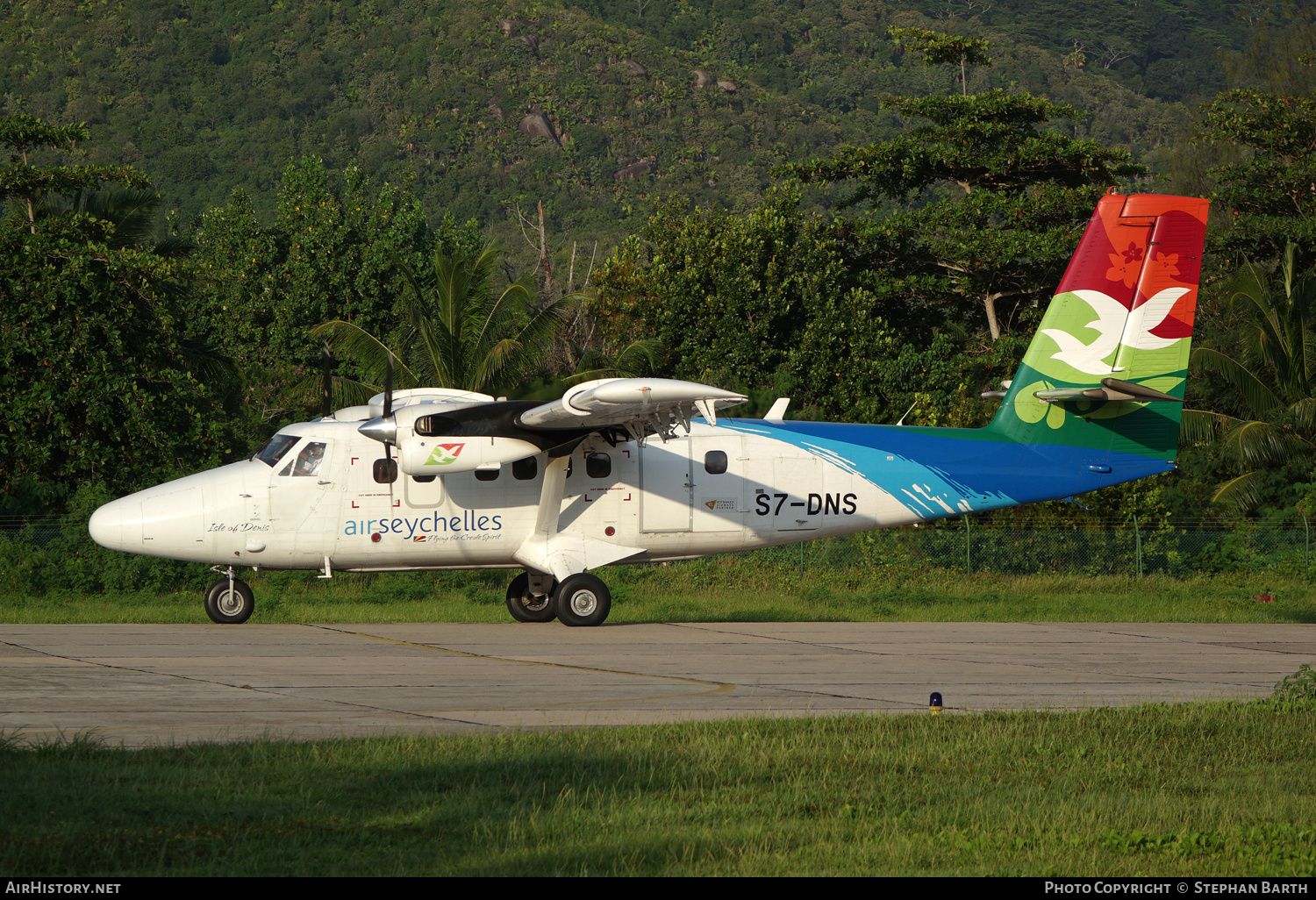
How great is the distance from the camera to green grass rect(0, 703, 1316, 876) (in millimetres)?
6027

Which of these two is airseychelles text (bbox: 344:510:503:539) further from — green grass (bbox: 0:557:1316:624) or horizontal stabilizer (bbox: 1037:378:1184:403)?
horizontal stabilizer (bbox: 1037:378:1184:403)

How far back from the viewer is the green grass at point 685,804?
6.03 meters

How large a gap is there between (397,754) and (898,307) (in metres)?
31.7

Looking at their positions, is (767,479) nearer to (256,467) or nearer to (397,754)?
(256,467)

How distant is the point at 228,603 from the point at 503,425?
16.0 ft

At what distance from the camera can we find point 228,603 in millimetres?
17891

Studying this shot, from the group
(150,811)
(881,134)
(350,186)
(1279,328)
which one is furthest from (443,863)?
(881,134)

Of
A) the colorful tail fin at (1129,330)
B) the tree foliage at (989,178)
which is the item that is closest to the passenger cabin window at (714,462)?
the colorful tail fin at (1129,330)

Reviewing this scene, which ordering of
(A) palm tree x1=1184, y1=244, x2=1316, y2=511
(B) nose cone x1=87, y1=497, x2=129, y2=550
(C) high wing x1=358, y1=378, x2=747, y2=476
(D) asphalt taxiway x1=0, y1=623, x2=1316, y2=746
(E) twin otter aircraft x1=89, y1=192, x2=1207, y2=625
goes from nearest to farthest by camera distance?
(D) asphalt taxiway x1=0, y1=623, x2=1316, y2=746 → (C) high wing x1=358, y1=378, x2=747, y2=476 → (B) nose cone x1=87, y1=497, x2=129, y2=550 → (E) twin otter aircraft x1=89, y1=192, x2=1207, y2=625 → (A) palm tree x1=1184, y1=244, x2=1316, y2=511

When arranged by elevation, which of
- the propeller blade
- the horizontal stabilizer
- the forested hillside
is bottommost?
the horizontal stabilizer

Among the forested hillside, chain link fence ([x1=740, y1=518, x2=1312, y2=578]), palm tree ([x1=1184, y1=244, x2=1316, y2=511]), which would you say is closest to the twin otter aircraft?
chain link fence ([x1=740, y1=518, x2=1312, y2=578])

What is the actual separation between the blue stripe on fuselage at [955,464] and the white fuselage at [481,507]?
0.71ft

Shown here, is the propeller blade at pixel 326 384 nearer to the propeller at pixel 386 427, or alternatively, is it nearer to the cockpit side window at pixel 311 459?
the cockpit side window at pixel 311 459

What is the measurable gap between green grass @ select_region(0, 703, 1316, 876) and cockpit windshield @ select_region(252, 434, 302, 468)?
979 cm
